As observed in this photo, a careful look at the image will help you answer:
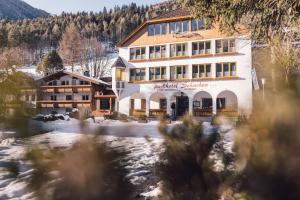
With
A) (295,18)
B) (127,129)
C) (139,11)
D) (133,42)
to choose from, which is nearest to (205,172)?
(127,129)

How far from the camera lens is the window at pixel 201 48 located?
33.3 metres

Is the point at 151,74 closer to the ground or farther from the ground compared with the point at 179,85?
farther from the ground


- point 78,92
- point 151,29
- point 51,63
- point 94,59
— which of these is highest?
point 94,59

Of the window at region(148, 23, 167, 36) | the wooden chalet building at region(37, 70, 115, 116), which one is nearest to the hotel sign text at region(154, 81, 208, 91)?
the window at region(148, 23, 167, 36)

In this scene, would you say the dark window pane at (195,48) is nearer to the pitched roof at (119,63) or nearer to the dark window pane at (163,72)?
the dark window pane at (163,72)

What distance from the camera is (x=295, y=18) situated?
1016 cm

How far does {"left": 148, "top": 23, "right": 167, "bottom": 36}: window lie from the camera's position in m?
35.4

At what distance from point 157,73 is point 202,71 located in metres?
4.68

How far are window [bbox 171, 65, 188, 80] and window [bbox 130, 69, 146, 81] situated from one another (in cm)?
315

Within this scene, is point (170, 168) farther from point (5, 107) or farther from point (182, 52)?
point (182, 52)

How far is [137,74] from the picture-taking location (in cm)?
3662

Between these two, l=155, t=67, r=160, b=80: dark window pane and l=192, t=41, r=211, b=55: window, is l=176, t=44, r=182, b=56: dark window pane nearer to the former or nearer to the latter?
l=192, t=41, r=211, b=55: window

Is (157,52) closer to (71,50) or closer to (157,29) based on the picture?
(157,29)

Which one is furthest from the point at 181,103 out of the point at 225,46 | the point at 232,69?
the point at 225,46
